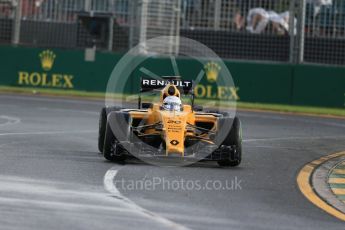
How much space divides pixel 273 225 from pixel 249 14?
2169 centimetres

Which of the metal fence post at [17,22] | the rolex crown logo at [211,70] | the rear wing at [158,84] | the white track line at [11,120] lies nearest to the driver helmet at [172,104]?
the rear wing at [158,84]

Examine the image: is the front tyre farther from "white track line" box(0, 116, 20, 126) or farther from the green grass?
the green grass

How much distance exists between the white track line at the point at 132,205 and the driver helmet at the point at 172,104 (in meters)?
1.91

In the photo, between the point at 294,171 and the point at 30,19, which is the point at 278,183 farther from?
the point at 30,19

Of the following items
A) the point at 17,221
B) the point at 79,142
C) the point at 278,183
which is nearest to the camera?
the point at 17,221

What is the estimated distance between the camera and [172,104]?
13.9 meters

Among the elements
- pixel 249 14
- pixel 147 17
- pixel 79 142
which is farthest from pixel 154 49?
pixel 79 142

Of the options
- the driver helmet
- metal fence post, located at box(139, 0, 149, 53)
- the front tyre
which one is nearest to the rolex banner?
metal fence post, located at box(139, 0, 149, 53)

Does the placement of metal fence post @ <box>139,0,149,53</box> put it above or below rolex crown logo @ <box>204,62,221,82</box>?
above

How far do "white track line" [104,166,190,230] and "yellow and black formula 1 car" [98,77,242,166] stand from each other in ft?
3.54

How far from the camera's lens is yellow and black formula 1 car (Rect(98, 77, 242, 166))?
13250 millimetres

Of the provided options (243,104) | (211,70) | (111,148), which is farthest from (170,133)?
(211,70)

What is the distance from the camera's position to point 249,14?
30.2 m

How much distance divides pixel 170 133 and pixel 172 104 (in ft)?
2.90
